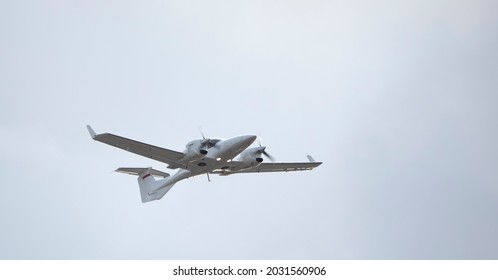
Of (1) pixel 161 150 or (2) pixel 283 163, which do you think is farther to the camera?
(2) pixel 283 163

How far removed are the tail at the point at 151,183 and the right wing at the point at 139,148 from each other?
422 centimetres

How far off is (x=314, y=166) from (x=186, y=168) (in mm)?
12285

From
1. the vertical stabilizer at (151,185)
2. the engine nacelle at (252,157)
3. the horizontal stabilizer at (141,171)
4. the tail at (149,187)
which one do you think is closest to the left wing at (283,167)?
the engine nacelle at (252,157)

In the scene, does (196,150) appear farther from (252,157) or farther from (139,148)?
(252,157)

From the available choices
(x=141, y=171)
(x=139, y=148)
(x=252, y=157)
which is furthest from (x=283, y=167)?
(x=139, y=148)

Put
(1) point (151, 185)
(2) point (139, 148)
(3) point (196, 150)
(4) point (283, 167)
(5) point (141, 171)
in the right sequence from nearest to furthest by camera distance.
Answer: (2) point (139, 148), (3) point (196, 150), (5) point (141, 171), (1) point (151, 185), (4) point (283, 167)

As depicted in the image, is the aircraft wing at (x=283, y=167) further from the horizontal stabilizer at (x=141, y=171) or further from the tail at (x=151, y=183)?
the horizontal stabilizer at (x=141, y=171)

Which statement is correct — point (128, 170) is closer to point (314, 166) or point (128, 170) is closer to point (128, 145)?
point (128, 145)

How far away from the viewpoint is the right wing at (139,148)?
53553mm

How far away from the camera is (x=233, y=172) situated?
2461 inches

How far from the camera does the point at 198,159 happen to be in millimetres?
57250

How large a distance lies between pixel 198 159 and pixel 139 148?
429cm
